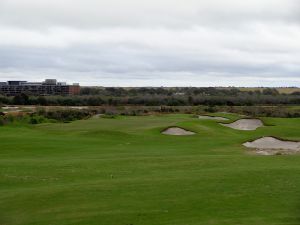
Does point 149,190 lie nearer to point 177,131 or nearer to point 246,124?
point 177,131

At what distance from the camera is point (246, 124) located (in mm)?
55469

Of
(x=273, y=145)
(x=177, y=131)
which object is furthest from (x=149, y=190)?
(x=177, y=131)

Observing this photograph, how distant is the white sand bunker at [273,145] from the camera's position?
3148cm

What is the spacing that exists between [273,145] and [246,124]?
20.4 metres

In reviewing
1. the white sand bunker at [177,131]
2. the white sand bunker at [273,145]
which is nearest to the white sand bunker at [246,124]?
the white sand bunker at [177,131]

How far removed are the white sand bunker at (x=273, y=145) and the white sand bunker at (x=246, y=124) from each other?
17.0 metres

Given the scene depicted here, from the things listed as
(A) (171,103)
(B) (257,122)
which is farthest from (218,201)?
(A) (171,103)

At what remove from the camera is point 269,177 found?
18422 millimetres

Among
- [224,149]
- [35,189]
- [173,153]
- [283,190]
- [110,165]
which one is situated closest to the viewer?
[283,190]

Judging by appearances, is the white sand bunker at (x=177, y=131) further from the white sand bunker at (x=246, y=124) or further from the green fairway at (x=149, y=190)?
the green fairway at (x=149, y=190)

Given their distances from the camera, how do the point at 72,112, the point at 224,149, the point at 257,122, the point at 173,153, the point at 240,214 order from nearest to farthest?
the point at 240,214 → the point at 173,153 → the point at 224,149 → the point at 257,122 → the point at 72,112

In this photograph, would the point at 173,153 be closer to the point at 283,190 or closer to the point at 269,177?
the point at 269,177

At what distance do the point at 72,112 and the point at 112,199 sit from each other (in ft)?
230

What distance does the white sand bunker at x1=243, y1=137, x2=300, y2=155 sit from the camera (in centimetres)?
3148
